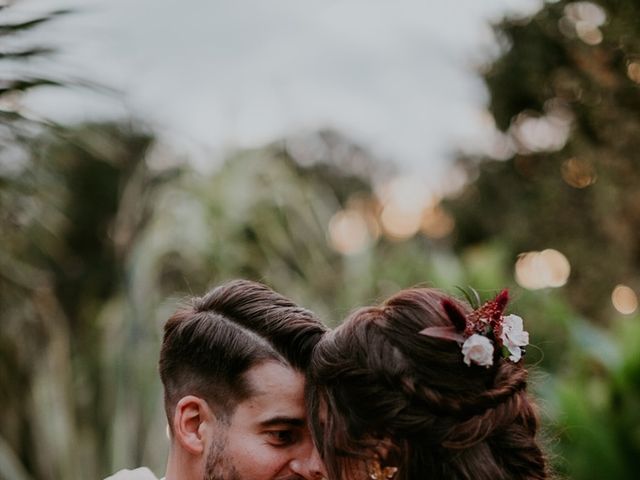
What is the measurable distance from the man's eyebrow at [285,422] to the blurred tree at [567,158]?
4.53 metres

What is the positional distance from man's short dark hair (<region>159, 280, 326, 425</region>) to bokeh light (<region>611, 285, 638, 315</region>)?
1185 cm

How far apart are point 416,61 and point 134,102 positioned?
1859 cm

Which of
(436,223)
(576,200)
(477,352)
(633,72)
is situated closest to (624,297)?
(576,200)

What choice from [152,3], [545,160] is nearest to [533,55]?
[545,160]

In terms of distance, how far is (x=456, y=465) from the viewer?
8.00ft

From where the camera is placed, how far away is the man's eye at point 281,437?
3.16m

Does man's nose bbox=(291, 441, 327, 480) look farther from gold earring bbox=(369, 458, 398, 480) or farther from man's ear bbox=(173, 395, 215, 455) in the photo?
gold earring bbox=(369, 458, 398, 480)

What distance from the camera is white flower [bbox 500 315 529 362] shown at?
265 centimetres

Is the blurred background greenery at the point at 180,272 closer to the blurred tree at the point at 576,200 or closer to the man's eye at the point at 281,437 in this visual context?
the blurred tree at the point at 576,200

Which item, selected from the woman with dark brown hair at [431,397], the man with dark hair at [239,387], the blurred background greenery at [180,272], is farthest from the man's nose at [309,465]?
the blurred background greenery at [180,272]

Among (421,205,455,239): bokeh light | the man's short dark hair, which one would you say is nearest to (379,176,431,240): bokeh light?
(421,205,455,239): bokeh light

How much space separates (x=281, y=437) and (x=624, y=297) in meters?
12.6

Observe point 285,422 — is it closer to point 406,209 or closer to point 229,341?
point 229,341

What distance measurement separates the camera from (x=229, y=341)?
11.0ft
